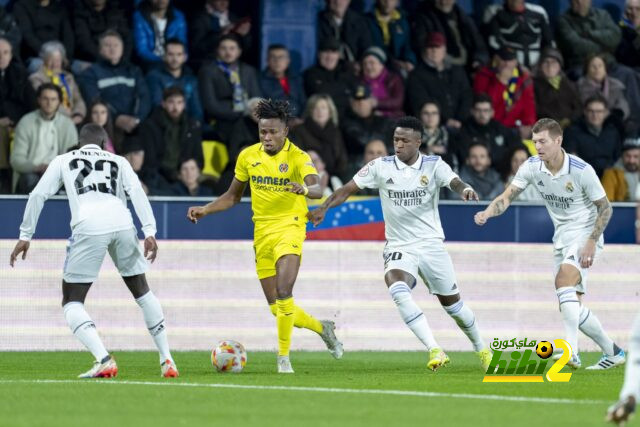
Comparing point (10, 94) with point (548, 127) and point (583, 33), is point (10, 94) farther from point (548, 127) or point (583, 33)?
point (583, 33)

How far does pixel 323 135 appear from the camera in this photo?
60.4 feet

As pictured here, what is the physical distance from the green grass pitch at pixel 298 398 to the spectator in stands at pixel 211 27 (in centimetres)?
725

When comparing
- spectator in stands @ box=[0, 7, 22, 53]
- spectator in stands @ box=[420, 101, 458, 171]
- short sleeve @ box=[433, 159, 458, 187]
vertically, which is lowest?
short sleeve @ box=[433, 159, 458, 187]

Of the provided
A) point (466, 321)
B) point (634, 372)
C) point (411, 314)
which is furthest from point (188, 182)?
point (634, 372)

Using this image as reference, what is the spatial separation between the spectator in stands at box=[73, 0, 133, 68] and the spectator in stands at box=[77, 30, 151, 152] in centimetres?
25

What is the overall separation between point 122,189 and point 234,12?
9735mm

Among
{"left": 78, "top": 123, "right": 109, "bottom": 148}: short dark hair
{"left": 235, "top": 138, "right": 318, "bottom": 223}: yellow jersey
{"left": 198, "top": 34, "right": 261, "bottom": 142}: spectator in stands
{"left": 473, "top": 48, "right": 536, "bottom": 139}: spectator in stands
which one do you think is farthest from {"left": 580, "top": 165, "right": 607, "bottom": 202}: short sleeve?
{"left": 473, "top": 48, "right": 536, "bottom": 139}: spectator in stands

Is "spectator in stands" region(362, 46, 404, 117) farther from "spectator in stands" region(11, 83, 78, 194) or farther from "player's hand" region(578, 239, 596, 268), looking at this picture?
"player's hand" region(578, 239, 596, 268)

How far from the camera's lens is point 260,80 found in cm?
1948

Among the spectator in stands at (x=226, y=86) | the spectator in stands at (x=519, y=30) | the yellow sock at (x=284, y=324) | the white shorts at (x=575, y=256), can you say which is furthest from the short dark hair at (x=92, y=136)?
the spectator in stands at (x=519, y=30)

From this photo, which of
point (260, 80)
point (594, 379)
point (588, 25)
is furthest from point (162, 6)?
point (594, 379)

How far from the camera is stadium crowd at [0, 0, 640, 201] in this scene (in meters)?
17.8

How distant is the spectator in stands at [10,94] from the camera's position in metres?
17.4

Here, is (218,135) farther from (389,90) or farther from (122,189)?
(122,189)
